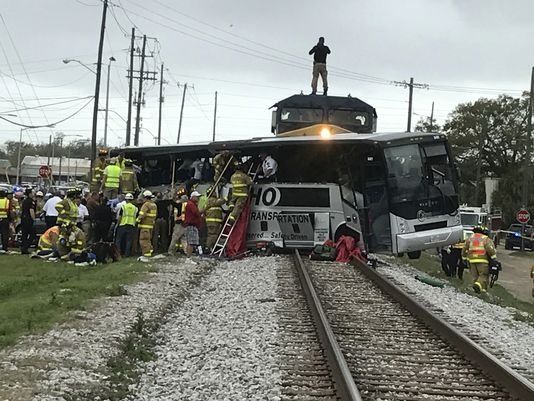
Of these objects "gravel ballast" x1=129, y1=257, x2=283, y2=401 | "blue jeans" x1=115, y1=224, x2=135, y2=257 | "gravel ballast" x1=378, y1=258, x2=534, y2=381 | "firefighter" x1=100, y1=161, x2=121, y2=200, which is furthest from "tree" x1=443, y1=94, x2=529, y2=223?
"gravel ballast" x1=129, y1=257, x2=283, y2=401

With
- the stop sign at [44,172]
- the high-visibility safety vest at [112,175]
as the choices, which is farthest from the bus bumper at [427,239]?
the stop sign at [44,172]

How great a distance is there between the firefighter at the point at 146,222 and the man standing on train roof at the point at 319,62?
7120 millimetres

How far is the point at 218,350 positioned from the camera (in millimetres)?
7586

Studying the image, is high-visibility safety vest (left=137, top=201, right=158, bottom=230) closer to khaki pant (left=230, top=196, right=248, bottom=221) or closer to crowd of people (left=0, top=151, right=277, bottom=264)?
crowd of people (left=0, top=151, right=277, bottom=264)

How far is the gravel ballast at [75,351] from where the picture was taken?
569 centimetres

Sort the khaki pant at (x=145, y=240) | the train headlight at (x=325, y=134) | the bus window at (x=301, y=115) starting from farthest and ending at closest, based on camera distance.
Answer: the bus window at (x=301, y=115), the khaki pant at (x=145, y=240), the train headlight at (x=325, y=134)

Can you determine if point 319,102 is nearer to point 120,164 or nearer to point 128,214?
point 120,164

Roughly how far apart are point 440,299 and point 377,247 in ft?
13.8

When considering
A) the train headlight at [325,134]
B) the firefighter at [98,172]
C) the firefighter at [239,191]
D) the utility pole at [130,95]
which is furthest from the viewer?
the utility pole at [130,95]

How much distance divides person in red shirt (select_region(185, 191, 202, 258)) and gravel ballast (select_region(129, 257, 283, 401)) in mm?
4841

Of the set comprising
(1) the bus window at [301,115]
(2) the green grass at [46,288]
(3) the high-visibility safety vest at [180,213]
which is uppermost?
(1) the bus window at [301,115]

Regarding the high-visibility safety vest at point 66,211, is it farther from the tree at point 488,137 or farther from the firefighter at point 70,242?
the tree at point 488,137

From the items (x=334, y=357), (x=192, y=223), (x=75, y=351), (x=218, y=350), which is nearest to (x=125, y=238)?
(x=192, y=223)

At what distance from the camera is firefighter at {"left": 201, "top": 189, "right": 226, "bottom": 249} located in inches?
706
